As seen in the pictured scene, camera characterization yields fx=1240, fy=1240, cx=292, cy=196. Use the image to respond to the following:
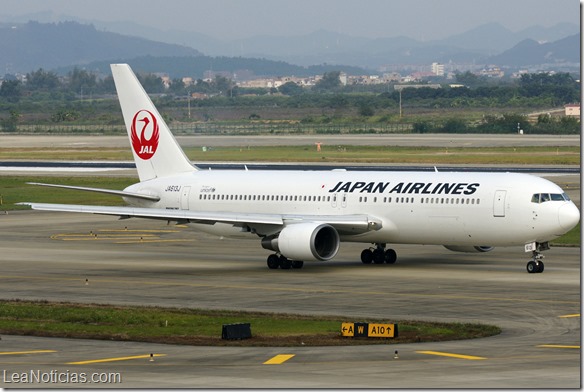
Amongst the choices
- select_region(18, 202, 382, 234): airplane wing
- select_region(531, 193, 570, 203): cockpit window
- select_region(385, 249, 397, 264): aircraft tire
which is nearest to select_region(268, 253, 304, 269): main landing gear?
select_region(18, 202, 382, 234): airplane wing

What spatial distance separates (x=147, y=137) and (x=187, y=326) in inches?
1050

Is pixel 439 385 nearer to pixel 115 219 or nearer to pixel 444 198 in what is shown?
pixel 444 198

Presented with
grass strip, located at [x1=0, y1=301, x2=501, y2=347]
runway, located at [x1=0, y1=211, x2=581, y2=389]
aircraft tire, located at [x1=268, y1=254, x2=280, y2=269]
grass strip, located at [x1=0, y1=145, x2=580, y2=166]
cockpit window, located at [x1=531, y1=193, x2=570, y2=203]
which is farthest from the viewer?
grass strip, located at [x1=0, y1=145, x2=580, y2=166]

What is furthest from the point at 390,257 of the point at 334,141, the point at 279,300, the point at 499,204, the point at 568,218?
the point at 334,141

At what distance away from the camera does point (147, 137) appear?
6450 cm

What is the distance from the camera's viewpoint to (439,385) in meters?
27.5

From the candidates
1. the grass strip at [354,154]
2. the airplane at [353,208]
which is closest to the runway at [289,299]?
the airplane at [353,208]

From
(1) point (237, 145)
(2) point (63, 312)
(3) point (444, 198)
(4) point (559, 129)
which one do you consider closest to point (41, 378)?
(2) point (63, 312)

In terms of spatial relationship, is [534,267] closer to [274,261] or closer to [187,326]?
[274,261]

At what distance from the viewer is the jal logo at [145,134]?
64438mm

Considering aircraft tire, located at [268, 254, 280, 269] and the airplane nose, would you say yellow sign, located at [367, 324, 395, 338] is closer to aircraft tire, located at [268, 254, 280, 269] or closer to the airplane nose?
the airplane nose

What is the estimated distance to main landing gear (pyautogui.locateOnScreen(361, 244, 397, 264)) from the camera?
58875 millimetres

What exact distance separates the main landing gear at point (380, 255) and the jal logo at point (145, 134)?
42.7ft

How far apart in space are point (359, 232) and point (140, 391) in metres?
30.6
